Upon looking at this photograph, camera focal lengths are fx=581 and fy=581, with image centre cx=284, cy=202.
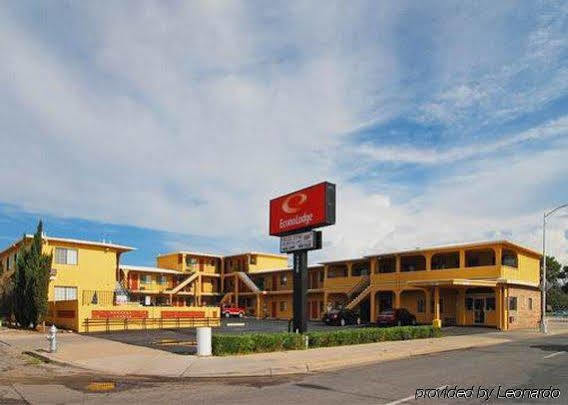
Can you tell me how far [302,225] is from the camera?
24.7 meters

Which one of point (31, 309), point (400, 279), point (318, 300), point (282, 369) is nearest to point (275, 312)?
point (318, 300)

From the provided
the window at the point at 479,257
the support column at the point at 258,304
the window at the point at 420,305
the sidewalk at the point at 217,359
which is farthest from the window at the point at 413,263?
the sidewalk at the point at 217,359

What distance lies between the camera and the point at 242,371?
610 inches

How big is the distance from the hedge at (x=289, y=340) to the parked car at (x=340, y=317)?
18601 mm

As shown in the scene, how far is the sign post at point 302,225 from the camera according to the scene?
23844 millimetres

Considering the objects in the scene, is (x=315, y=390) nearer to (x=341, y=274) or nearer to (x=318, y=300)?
(x=341, y=274)

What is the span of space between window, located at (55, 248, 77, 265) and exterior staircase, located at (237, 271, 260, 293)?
2752cm

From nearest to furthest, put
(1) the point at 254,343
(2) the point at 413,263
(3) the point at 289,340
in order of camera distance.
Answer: (1) the point at 254,343
(3) the point at 289,340
(2) the point at 413,263

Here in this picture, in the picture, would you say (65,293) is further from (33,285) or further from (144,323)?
(144,323)

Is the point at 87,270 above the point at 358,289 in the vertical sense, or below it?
above

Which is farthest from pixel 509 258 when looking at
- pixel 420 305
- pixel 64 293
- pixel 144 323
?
pixel 64 293

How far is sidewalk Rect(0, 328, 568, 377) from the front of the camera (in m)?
15.7

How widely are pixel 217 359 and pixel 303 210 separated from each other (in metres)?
8.54

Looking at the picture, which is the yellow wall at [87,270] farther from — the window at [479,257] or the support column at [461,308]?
the window at [479,257]
